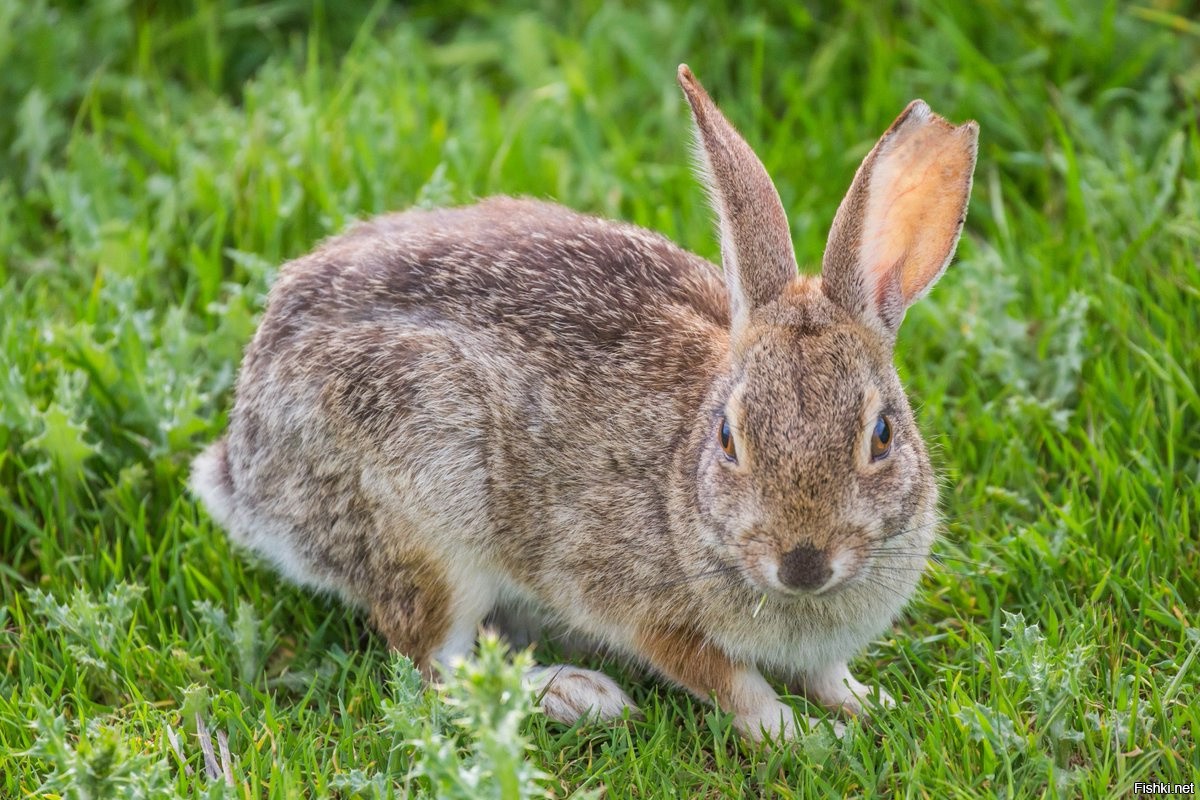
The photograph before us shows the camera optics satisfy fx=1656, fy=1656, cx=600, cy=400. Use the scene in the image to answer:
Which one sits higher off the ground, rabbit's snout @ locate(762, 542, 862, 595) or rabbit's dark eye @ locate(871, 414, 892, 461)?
rabbit's dark eye @ locate(871, 414, 892, 461)

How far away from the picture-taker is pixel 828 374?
16.1 ft

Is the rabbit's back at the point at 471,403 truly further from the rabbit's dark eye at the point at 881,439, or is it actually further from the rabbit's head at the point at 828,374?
the rabbit's dark eye at the point at 881,439

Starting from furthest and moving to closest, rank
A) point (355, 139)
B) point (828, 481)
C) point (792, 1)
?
point (792, 1), point (355, 139), point (828, 481)

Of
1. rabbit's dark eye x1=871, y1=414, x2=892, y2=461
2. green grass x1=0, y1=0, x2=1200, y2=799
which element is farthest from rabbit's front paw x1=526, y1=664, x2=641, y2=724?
rabbit's dark eye x1=871, y1=414, x2=892, y2=461

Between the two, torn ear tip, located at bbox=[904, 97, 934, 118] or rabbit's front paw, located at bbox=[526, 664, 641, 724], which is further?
rabbit's front paw, located at bbox=[526, 664, 641, 724]

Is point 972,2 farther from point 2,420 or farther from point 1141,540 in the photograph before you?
point 2,420

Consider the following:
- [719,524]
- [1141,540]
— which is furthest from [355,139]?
[1141,540]

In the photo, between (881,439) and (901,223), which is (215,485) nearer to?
(881,439)

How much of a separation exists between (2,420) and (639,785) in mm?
2834

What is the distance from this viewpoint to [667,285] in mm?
5840

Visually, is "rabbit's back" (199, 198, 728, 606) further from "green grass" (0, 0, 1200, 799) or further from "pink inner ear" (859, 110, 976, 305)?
"pink inner ear" (859, 110, 976, 305)

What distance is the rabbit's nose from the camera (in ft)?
15.4

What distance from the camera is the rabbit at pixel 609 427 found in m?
5.04

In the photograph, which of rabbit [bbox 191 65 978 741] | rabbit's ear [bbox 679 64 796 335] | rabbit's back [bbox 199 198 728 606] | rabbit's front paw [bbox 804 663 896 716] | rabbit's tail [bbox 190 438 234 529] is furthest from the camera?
rabbit's tail [bbox 190 438 234 529]
